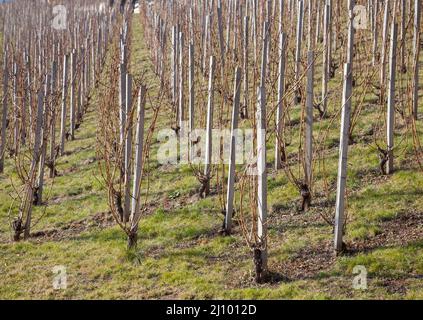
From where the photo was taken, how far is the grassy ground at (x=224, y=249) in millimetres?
5566

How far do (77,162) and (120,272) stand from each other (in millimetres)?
6099

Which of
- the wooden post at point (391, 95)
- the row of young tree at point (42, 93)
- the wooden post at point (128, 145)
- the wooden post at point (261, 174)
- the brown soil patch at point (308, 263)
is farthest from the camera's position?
the row of young tree at point (42, 93)

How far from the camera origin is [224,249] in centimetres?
668

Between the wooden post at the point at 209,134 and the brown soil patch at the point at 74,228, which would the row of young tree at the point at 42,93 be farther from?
→ the wooden post at the point at 209,134

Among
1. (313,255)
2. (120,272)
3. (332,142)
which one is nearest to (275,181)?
(332,142)

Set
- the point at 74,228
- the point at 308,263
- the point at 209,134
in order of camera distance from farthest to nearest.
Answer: the point at 74,228 → the point at 209,134 → the point at 308,263

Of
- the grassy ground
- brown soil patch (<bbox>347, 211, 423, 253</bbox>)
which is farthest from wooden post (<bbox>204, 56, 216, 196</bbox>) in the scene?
brown soil patch (<bbox>347, 211, 423, 253</bbox>)

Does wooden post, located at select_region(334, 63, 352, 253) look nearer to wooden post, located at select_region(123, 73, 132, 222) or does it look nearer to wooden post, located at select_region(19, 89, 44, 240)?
wooden post, located at select_region(123, 73, 132, 222)

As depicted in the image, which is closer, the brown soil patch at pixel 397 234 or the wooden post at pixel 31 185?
the brown soil patch at pixel 397 234

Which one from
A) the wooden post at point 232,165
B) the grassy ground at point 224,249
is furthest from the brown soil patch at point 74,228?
the wooden post at point 232,165

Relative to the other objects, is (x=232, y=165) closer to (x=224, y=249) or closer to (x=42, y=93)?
(x=224, y=249)

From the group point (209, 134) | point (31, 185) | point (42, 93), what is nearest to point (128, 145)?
point (209, 134)

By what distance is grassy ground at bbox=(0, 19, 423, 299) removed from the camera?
5.57 meters

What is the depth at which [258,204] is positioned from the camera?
223 inches
